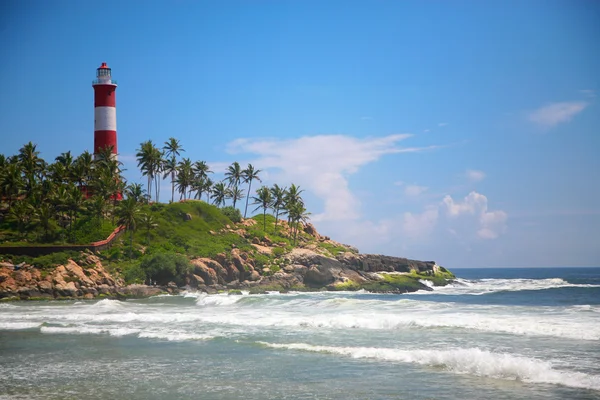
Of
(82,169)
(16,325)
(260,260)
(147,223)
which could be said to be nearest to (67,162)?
(82,169)

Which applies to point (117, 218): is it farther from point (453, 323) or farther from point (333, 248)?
point (453, 323)

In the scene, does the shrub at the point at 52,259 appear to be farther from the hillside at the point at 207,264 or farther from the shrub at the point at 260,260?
the shrub at the point at 260,260

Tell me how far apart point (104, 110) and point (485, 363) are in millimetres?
69711

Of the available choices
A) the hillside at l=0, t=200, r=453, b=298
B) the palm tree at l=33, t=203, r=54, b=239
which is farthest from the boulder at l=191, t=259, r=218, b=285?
the palm tree at l=33, t=203, r=54, b=239

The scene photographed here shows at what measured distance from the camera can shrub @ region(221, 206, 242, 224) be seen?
3608 inches

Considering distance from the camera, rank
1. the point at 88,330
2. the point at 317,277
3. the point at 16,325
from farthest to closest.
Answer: the point at 317,277 < the point at 16,325 < the point at 88,330

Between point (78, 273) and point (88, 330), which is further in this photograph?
Result: point (78, 273)

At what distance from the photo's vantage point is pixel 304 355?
2300 centimetres

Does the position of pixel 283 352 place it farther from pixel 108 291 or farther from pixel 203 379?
pixel 108 291

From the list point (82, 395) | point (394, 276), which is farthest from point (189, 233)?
point (82, 395)

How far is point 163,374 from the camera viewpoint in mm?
19438

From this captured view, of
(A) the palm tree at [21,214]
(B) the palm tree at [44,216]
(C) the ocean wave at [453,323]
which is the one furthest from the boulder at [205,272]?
(C) the ocean wave at [453,323]

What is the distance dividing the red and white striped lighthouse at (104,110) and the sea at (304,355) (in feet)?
145

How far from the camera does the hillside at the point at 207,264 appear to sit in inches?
2250
